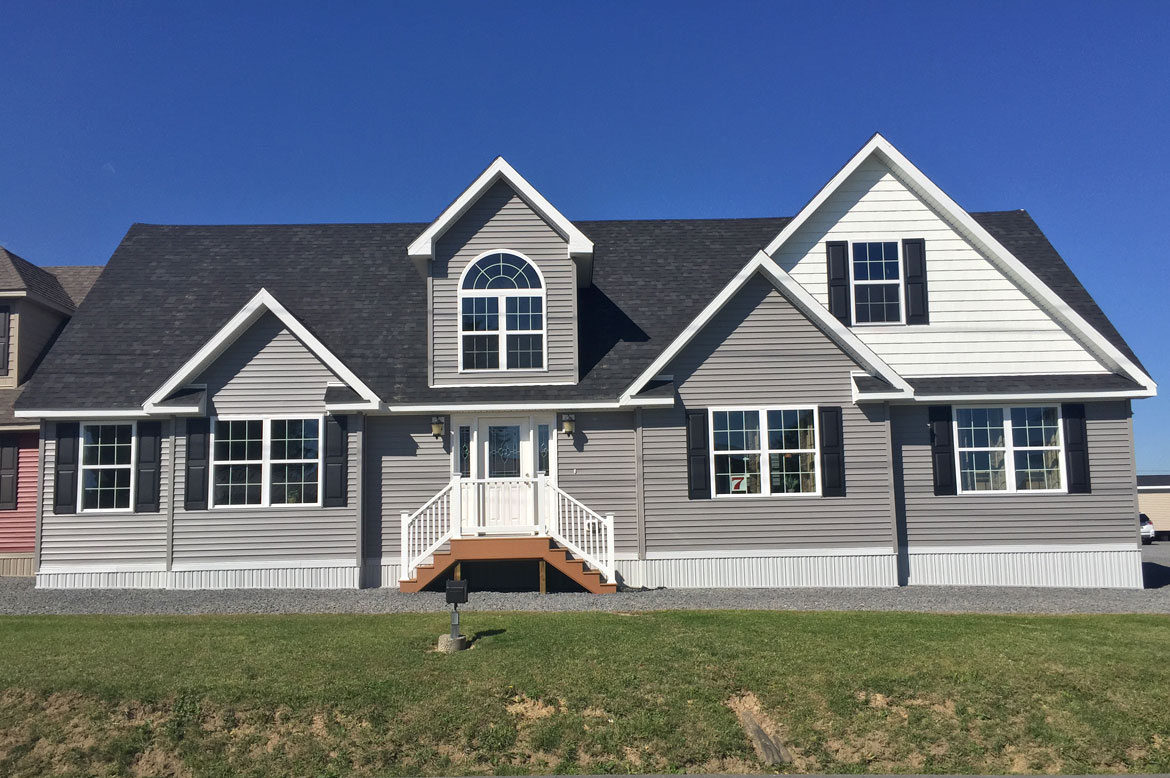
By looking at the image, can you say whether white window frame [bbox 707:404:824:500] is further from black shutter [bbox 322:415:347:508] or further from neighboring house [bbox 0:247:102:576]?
neighboring house [bbox 0:247:102:576]

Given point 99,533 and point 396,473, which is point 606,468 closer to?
point 396,473

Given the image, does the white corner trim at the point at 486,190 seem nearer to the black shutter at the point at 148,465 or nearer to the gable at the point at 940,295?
the gable at the point at 940,295

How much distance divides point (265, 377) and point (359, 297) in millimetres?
3245

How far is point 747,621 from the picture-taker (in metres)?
11.7

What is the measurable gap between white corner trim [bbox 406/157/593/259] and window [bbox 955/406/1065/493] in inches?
308

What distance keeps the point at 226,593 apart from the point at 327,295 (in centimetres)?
652

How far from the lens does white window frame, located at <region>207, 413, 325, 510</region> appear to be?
15961mm

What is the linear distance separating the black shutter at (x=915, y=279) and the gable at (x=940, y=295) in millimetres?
137

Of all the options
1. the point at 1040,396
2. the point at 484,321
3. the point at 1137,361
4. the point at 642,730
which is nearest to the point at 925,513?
the point at 1040,396

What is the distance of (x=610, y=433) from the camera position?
648 inches

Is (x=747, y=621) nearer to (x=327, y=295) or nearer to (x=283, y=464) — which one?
(x=283, y=464)

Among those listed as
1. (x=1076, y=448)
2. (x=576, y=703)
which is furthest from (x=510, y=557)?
(x=1076, y=448)

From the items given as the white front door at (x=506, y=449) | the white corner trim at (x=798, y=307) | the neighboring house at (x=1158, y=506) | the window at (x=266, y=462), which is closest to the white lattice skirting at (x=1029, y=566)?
the white corner trim at (x=798, y=307)

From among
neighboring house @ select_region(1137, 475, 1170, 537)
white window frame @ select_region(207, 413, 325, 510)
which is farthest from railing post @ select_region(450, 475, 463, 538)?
neighboring house @ select_region(1137, 475, 1170, 537)
